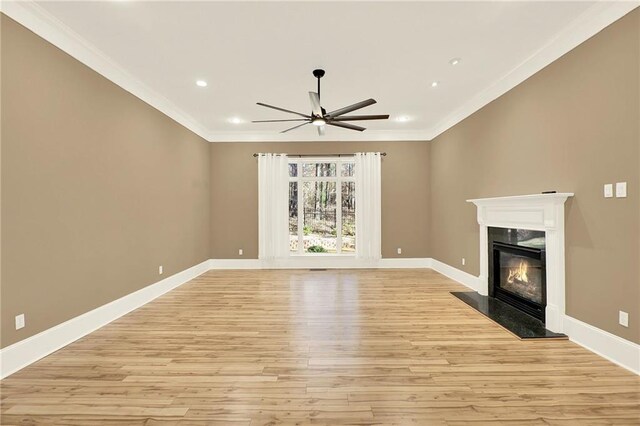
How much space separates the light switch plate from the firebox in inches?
38.2

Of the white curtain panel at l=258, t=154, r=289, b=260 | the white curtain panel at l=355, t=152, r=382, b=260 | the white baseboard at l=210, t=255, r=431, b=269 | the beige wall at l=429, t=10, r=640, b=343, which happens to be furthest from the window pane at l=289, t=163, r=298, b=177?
the beige wall at l=429, t=10, r=640, b=343

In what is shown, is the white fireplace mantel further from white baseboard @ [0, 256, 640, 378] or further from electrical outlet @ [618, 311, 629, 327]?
electrical outlet @ [618, 311, 629, 327]

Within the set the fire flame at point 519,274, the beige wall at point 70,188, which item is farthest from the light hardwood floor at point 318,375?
the fire flame at point 519,274

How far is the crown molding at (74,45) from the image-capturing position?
7.80ft

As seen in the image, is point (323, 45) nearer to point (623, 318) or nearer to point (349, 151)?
point (349, 151)

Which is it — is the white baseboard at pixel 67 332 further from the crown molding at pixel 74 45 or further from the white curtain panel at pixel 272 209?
the crown molding at pixel 74 45

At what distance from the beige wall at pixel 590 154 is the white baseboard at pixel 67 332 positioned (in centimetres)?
488

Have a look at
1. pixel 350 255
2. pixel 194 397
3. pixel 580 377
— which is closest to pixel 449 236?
pixel 350 255

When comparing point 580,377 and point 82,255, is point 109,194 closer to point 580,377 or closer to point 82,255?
point 82,255

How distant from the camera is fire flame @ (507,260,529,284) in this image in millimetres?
3538

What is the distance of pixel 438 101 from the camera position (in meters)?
4.67

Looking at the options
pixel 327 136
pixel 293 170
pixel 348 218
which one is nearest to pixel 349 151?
pixel 327 136

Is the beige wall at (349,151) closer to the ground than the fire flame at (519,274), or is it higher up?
higher up

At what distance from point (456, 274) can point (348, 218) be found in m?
2.50
